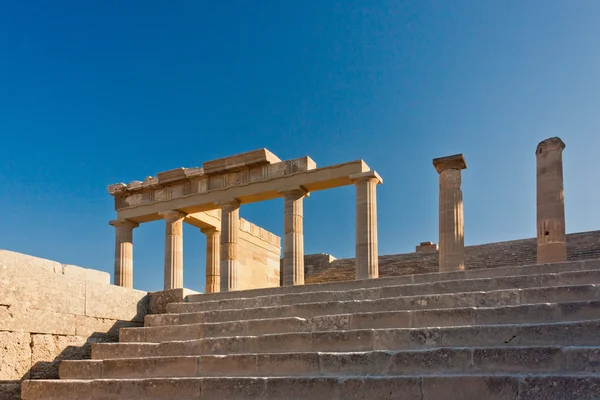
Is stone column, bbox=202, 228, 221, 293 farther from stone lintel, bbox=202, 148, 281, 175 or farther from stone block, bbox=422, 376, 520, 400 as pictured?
stone block, bbox=422, 376, 520, 400

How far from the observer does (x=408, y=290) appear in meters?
8.50

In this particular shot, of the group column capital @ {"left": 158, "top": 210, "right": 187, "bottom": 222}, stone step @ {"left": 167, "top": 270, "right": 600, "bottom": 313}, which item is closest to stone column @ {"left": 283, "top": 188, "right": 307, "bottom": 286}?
column capital @ {"left": 158, "top": 210, "right": 187, "bottom": 222}

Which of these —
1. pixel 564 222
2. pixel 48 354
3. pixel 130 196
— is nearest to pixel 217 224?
pixel 130 196

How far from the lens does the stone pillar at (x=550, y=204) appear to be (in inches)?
551

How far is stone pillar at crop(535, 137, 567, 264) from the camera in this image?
14008 millimetres

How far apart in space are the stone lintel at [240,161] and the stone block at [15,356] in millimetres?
13385

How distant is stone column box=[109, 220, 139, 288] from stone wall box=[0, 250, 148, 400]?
13.5m

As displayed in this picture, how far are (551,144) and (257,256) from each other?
15728 mm

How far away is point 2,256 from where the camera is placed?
26.2 feet

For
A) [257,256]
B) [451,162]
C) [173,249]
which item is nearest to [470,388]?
[451,162]

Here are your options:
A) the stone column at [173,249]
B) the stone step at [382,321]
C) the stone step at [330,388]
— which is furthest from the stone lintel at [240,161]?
the stone step at [330,388]

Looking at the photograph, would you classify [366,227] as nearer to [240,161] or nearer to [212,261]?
[240,161]

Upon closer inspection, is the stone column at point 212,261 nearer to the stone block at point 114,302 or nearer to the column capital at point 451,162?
the column capital at point 451,162

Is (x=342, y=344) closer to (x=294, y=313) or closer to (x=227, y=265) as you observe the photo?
(x=294, y=313)
